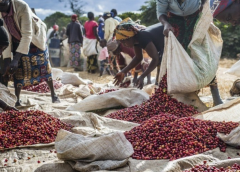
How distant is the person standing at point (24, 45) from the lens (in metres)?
3.95

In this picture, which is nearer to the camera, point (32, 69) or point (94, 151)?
point (94, 151)

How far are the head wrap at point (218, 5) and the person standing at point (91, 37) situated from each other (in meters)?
5.20

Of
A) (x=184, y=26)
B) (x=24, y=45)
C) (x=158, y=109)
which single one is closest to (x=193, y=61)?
(x=184, y=26)

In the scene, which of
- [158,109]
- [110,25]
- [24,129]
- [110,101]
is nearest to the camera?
[24,129]

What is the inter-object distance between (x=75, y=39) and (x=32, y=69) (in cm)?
478

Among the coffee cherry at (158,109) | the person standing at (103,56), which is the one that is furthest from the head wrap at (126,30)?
the person standing at (103,56)

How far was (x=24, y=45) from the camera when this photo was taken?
3.99m

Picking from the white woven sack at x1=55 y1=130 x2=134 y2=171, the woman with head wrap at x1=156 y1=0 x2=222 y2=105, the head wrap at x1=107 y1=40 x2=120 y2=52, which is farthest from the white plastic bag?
the white woven sack at x1=55 y1=130 x2=134 y2=171

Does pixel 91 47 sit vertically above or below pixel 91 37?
below

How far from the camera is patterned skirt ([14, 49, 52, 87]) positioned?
14.2 feet

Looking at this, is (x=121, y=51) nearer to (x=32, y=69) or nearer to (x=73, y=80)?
(x=73, y=80)

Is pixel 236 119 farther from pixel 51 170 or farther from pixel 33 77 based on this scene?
pixel 33 77

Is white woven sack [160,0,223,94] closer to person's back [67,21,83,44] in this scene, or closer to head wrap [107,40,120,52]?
head wrap [107,40,120,52]

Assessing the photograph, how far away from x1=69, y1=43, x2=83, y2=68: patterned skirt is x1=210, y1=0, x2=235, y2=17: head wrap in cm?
595
